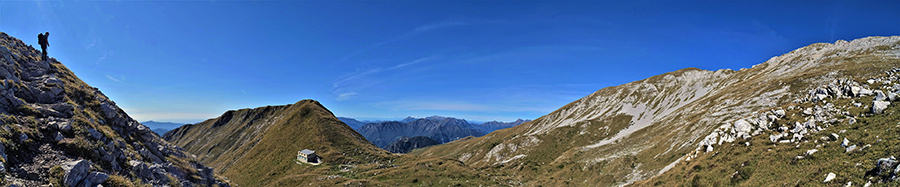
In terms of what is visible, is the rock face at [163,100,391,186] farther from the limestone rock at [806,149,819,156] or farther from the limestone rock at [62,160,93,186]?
the limestone rock at [806,149,819,156]

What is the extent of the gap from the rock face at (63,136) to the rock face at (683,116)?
2269 inches

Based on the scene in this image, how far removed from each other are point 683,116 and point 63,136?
126 meters

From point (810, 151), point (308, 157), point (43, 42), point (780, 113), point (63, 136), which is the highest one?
point (43, 42)

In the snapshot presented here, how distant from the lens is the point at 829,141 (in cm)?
2597

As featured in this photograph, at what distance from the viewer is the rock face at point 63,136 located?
44.2ft

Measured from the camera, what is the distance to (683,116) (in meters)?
92.2

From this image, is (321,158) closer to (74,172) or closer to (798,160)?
(74,172)

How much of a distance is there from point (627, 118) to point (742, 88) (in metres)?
38.4

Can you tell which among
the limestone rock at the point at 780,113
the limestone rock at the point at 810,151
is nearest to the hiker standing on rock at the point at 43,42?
the limestone rock at the point at 810,151

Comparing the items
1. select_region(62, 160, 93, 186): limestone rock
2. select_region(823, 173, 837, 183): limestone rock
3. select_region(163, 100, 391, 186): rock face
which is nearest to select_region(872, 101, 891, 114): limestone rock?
select_region(823, 173, 837, 183): limestone rock

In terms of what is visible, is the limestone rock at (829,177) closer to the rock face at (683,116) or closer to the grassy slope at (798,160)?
the grassy slope at (798,160)

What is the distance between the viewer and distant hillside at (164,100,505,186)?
190 feet

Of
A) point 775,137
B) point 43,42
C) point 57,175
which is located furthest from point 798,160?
point 43,42

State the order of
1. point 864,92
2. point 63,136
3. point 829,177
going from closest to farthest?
point 63,136
point 829,177
point 864,92
